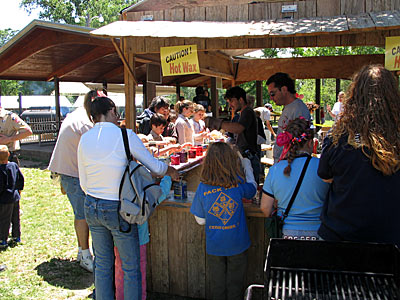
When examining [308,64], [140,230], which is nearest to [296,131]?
[140,230]

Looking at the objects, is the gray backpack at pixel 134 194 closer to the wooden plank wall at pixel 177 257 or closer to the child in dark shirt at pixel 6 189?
the wooden plank wall at pixel 177 257

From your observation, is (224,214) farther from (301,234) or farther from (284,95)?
(284,95)

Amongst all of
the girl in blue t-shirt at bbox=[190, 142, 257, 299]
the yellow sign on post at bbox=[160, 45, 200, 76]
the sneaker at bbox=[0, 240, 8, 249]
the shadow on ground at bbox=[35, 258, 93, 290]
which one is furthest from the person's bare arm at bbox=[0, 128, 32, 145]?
the girl in blue t-shirt at bbox=[190, 142, 257, 299]

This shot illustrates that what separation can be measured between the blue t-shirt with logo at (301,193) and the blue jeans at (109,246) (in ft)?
3.75

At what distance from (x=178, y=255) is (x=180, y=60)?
2.07 meters

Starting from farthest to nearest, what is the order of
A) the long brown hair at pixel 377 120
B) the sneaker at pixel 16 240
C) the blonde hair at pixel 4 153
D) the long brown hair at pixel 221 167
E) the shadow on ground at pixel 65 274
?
the sneaker at pixel 16 240 → the blonde hair at pixel 4 153 → the shadow on ground at pixel 65 274 → the long brown hair at pixel 221 167 → the long brown hair at pixel 377 120

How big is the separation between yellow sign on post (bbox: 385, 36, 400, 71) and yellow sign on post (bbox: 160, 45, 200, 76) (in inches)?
73.8

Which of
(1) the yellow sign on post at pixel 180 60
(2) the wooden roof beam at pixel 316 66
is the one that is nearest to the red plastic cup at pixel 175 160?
(1) the yellow sign on post at pixel 180 60

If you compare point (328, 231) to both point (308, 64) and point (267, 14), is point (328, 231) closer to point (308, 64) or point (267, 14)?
point (267, 14)

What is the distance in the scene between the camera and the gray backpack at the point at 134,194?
280cm

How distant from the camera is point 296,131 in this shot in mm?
2662

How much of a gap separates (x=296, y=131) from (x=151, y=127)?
3.17 m

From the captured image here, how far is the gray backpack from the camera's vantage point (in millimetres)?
2803

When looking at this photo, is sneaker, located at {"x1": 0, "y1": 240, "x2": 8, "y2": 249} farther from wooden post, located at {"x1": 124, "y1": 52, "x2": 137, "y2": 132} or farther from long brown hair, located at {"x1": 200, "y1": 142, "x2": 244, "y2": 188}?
long brown hair, located at {"x1": 200, "y1": 142, "x2": 244, "y2": 188}
